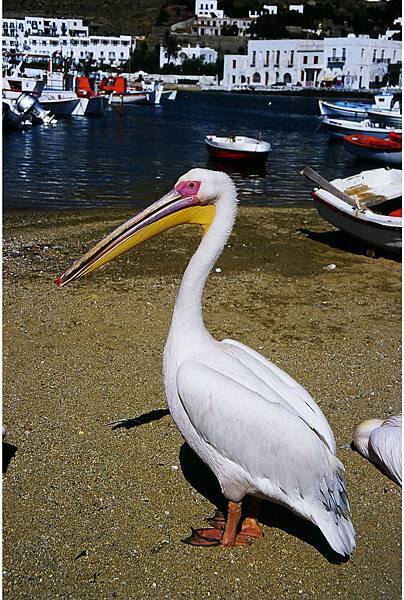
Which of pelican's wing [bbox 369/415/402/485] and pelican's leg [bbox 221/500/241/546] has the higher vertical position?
pelican's wing [bbox 369/415/402/485]

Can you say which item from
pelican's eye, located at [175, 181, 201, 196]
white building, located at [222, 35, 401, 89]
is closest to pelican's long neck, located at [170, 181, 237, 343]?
pelican's eye, located at [175, 181, 201, 196]

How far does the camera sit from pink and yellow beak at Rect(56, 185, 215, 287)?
279cm

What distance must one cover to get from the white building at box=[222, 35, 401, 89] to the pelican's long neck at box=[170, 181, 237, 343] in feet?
284

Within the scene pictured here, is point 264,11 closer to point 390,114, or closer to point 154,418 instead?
point 390,114

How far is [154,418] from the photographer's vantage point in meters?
3.73

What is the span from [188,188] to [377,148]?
17.0m

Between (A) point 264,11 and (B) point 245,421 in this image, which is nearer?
(B) point 245,421

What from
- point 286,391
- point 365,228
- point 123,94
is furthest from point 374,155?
point 123,94

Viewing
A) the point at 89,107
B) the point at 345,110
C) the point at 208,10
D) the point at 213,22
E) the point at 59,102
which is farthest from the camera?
the point at 208,10

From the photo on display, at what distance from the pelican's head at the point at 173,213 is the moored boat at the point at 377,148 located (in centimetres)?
1567

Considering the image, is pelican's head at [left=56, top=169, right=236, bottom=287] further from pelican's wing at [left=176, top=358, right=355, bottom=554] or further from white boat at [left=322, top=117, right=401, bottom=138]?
white boat at [left=322, top=117, right=401, bottom=138]

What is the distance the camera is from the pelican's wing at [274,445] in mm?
2469

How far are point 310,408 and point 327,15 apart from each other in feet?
453

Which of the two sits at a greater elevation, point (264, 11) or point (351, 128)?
point (264, 11)
